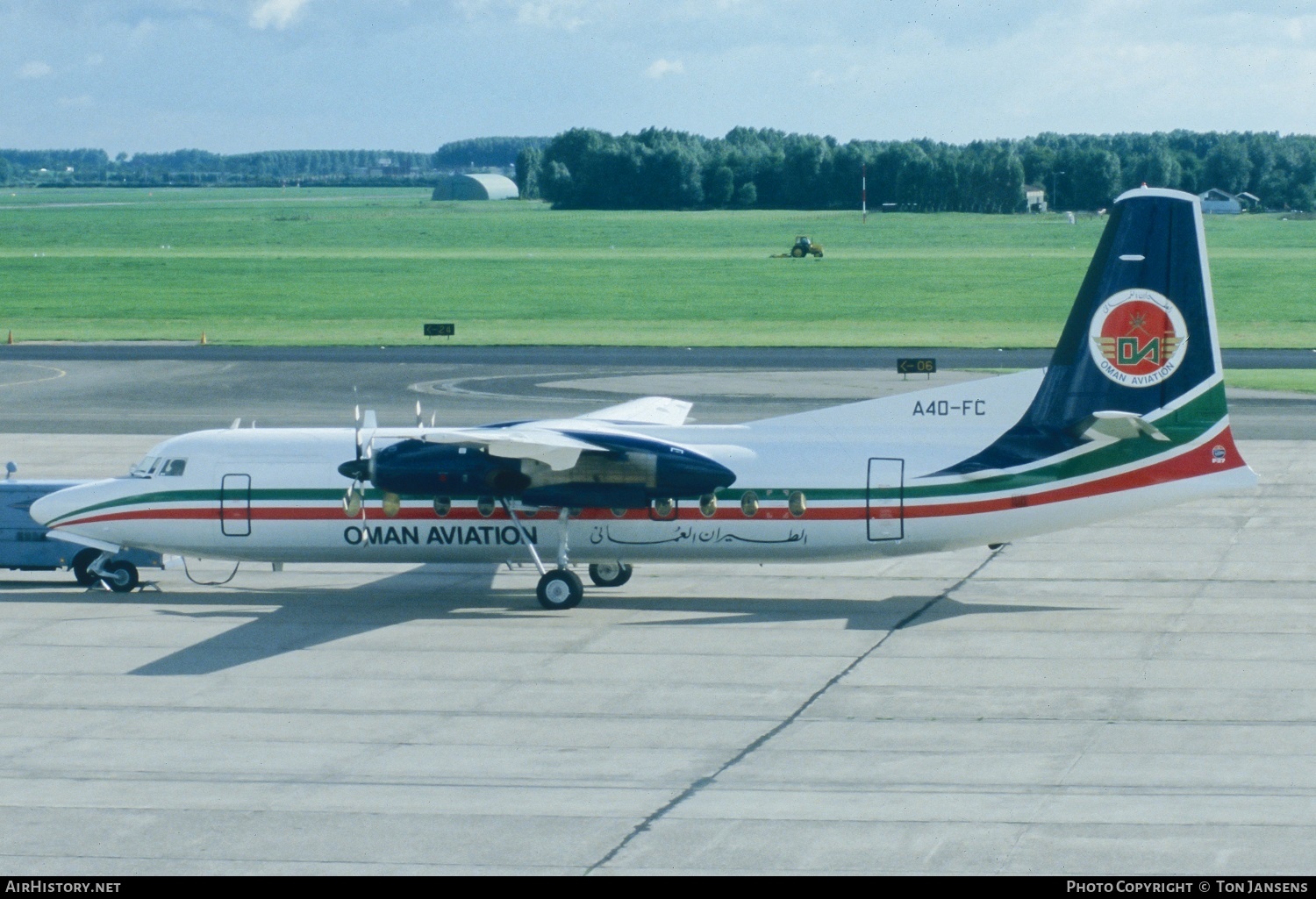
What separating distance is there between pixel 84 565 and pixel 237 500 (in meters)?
3.86

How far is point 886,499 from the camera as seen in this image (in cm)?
2739

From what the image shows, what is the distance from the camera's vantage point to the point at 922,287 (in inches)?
4528

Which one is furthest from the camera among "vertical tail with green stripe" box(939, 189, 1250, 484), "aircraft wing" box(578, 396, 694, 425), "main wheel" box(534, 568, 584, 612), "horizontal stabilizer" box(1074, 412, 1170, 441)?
"aircraft wing" box(578, 396, 694, 425)

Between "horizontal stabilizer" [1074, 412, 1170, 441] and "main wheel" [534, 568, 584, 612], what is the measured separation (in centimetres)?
889

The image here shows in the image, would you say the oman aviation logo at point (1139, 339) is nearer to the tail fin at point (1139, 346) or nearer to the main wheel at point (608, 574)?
the tail fin at point (1139, 346)

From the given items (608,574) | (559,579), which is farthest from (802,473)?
(608,574)

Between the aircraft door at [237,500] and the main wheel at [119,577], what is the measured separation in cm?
258

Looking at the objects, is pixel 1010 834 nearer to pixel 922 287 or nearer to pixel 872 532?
pixel 872 532

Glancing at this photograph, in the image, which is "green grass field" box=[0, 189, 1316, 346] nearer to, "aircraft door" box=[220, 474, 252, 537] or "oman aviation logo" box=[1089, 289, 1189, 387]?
"oman aviation logo" box=[1089, 289, 1189, 387]

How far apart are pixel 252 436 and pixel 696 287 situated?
8608cm

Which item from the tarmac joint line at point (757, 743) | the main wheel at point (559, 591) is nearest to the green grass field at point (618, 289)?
the tarmac joint line at point (757, 743)

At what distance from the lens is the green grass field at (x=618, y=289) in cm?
8538

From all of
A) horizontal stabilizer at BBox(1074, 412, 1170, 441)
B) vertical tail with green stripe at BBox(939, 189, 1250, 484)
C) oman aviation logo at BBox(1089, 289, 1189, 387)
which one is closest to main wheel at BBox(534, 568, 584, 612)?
vertical tail with green stripe at BBox(939, 189, 1250, 484)

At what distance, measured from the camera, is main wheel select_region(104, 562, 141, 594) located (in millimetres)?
30500
